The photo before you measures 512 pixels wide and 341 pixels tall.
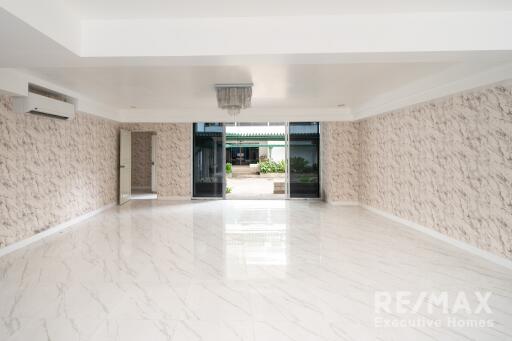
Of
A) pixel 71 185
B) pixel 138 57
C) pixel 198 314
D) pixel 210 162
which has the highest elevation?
pixel 138 57

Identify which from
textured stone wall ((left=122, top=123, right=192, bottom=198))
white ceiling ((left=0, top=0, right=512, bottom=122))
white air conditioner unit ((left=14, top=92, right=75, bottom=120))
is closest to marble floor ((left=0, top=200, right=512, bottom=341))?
white air conditioner unit ((left=14, top=92, right=75, bottom=120))

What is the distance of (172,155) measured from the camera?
29.5 feet

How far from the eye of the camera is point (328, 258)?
3992 mm

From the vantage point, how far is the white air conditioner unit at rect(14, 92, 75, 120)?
14.6 feet

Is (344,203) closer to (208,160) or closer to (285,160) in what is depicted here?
(285,160)

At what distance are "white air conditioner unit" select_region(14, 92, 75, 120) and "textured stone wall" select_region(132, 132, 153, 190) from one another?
6.05 meters

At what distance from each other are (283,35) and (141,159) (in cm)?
978

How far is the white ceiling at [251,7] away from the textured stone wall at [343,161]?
5.66 m

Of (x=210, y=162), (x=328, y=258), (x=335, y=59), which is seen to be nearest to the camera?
(x=335, y=59)

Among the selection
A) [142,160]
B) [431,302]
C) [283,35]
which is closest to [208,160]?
[142,160]

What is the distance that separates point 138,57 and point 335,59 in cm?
198

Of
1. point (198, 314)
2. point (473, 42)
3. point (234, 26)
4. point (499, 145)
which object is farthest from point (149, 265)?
point (499, 145)

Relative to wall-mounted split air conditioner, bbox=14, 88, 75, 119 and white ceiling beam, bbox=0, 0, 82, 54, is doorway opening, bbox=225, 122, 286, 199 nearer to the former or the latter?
wall-mounted split air conditioner, bbox=14, 88, 75, 119

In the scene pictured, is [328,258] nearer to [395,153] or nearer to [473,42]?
[473,42]
